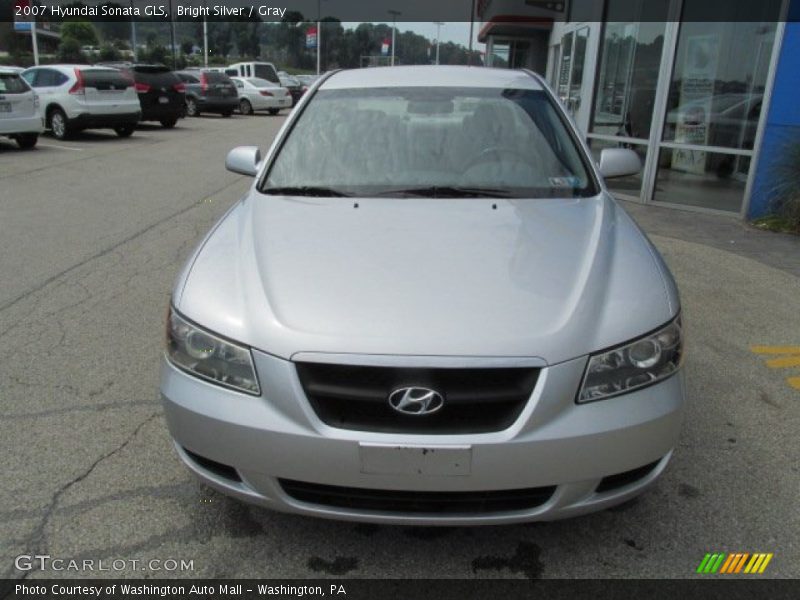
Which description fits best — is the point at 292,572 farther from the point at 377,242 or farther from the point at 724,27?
the point at 724,27

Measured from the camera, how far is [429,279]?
2420 mm

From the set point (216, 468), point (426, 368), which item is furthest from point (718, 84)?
point (216, 468)

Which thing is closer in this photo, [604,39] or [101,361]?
[101,361]

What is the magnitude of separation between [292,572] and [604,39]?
34.6 ft

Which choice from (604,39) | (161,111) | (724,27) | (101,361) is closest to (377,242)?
(101,361)

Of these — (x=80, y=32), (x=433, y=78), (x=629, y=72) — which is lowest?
(x=433, y=78)

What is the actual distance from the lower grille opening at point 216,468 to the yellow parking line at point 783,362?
3.37 m

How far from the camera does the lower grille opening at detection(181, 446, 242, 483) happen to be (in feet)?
7.58

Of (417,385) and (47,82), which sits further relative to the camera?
(47,82)

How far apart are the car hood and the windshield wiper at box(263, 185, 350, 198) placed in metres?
0.10

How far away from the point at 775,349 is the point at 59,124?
15.7 metres

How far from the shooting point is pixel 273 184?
338 centimetres

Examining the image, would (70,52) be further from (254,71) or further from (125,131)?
(125,131)

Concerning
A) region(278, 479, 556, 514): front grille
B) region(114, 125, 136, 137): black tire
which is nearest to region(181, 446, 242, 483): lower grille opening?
region(278, 479, 556, 514): front grille
